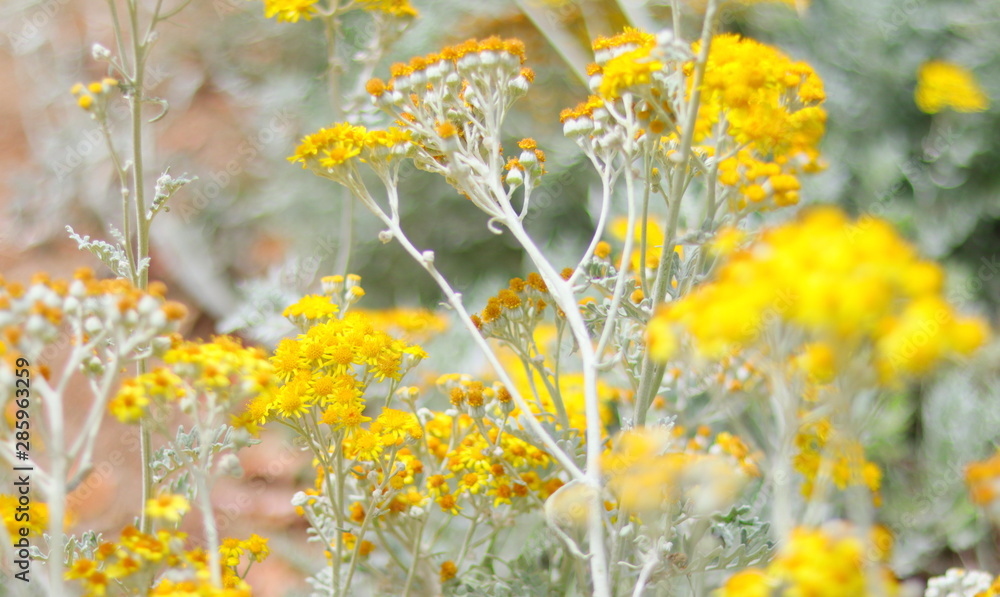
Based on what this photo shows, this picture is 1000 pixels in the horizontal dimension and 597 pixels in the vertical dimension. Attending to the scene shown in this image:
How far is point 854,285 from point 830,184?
255 cm

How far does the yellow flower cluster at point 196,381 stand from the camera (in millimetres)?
924

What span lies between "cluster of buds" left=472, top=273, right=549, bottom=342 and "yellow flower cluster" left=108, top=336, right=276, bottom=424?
497 millimetres

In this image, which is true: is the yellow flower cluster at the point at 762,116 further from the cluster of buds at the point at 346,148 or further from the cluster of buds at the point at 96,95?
the cluster of buds at the point at 96,95

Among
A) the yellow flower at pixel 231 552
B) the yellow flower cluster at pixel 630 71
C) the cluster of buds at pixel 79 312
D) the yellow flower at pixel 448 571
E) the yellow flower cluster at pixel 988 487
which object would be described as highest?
the cluster of buds at pixel 79 312

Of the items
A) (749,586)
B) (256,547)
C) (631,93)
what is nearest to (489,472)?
(256,547)

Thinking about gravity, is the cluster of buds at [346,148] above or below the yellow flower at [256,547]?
above

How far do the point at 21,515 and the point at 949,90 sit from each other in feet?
9.63

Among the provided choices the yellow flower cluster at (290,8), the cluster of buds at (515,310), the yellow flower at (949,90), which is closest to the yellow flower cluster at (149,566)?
the cluster of buds at (515,310)

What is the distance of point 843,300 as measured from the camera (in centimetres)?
63

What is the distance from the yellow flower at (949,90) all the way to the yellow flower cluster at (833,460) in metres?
1.69

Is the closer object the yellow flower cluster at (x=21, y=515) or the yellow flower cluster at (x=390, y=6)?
the yellow flower cluster at (x=21, y=515)

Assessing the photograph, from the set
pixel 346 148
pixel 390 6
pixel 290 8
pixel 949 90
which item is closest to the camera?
pixel 346 148

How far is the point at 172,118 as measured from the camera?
433 cm

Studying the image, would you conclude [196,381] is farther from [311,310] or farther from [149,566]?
[311,310]
